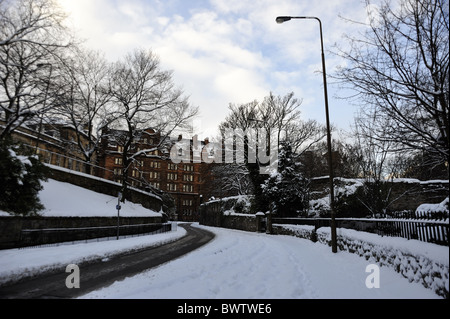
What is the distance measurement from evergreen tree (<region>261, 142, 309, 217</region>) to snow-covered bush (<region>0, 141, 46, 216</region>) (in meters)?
18.8

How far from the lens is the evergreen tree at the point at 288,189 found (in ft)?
81.8

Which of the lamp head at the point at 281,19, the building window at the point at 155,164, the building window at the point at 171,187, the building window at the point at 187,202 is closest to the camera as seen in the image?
the lamp head at the point at 281,19

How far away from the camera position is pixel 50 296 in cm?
574

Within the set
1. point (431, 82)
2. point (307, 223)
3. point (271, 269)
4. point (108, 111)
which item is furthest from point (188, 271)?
point (108, 111)

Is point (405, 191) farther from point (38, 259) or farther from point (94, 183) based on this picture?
point (94, 183)

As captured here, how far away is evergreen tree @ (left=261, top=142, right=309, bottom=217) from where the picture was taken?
2492cm

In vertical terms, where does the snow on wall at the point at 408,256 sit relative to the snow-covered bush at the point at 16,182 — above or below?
below

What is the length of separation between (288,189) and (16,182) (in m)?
19.7

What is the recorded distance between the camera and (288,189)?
81.3 ft

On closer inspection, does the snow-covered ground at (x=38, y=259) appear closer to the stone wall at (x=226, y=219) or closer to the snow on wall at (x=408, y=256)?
the snow on wall at (x=408, y=256)

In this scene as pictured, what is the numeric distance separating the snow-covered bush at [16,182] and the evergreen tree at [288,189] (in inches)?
741
